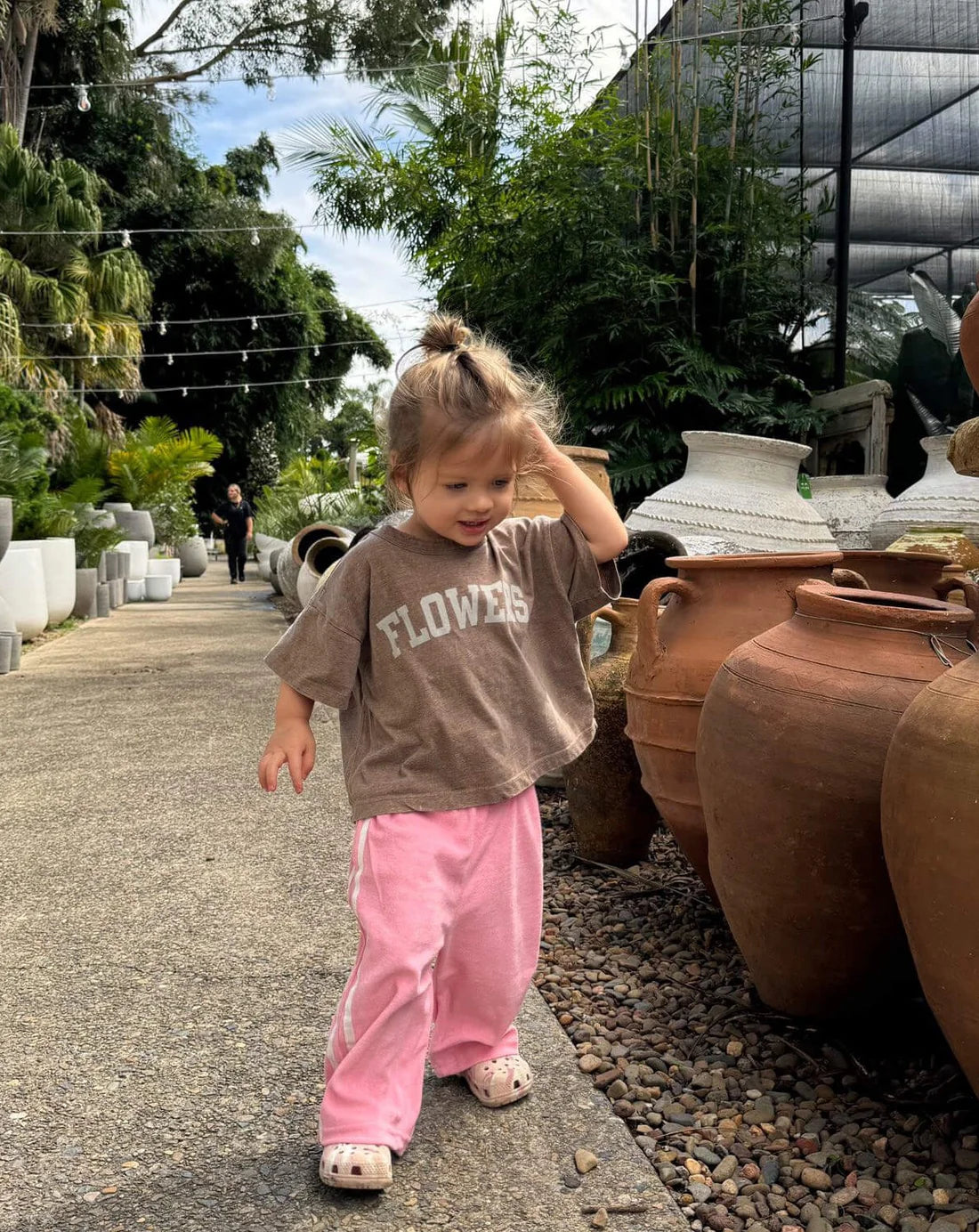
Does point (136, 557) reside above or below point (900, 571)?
below

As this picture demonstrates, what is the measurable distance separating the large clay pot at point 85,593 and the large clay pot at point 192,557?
895cm

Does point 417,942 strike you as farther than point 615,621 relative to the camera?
No

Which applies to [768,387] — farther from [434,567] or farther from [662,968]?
[434,567]

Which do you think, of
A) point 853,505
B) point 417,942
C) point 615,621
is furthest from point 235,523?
point 417,942

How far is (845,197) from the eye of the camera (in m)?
6.63

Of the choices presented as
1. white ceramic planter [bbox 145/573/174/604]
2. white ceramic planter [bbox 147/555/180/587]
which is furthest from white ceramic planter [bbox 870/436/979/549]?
white ceramic planter [bbox 147/555/180/587]

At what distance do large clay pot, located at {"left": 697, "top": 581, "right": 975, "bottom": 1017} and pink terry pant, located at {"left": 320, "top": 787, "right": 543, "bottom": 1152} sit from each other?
46 cm

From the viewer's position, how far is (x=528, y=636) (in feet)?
6.56

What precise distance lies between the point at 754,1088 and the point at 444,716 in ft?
3.18

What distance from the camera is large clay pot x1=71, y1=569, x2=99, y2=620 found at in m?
11.3

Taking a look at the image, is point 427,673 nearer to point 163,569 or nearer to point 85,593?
point 85,593

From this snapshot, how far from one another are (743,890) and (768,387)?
497 centimetres

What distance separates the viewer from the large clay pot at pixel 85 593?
11312 millimetres

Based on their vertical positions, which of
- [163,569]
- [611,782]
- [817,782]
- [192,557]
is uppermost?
[817,782]
